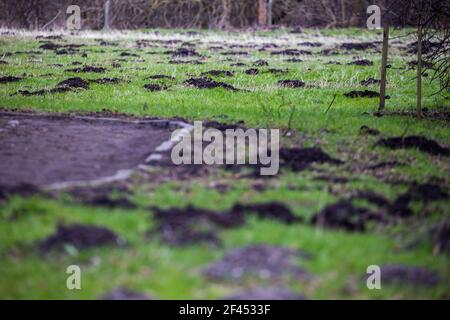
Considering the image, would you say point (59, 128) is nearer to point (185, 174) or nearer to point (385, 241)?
point (185, 174)

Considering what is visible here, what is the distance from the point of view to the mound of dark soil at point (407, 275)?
585cm

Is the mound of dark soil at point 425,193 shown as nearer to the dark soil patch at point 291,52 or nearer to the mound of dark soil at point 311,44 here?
the dark soil patch at point 291,52

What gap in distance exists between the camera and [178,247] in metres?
6.20

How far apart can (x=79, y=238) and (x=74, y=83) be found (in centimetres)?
1018

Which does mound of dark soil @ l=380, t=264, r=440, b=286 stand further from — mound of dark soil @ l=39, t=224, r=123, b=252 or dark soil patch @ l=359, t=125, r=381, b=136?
dark soil patch @ l=359, t=125, r=381, b=136

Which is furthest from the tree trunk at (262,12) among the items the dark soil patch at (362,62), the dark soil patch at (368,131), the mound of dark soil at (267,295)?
the mound of dark soil at (267,295)

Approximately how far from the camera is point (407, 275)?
5.95 m

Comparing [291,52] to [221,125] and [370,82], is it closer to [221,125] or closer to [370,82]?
[370,82]

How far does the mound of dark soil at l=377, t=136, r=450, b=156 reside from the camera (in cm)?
1027

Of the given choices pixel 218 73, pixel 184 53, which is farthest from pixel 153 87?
pixel 184 53

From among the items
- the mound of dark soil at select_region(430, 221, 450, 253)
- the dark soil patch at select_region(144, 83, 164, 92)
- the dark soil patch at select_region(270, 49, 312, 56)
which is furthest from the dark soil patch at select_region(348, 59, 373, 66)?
the mound of dark soil at select_region(430, 221, 450, 253)

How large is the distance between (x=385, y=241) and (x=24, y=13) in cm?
3301

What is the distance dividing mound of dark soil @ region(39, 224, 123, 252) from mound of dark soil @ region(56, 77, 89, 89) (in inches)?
380
